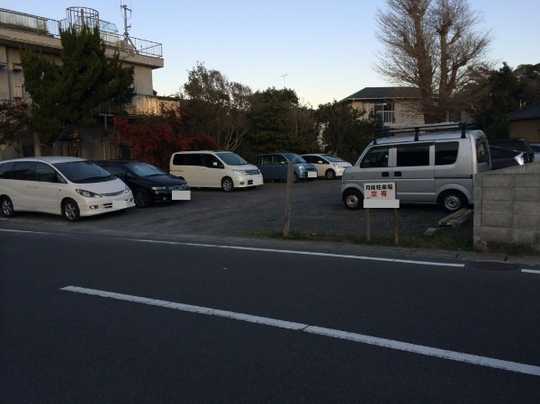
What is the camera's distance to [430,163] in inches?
455

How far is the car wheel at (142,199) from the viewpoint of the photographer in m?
15.3

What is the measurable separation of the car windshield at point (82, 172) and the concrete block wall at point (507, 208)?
9.85 meters

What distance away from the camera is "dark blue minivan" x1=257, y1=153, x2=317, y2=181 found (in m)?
23.4

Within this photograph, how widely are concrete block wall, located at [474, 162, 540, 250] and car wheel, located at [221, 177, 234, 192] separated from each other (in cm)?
1285

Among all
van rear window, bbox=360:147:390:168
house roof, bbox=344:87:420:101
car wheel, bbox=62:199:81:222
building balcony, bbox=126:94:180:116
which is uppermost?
house roof, bbox=344:87:420:101

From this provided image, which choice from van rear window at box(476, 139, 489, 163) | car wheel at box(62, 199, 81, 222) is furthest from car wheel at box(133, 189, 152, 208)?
van rear window at box(476, 139, 489, 163)

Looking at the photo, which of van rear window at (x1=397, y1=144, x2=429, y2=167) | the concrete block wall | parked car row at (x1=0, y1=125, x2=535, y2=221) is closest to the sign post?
the concrete block wall

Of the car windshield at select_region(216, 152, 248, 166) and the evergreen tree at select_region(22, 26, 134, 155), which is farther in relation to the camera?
the evergreen tree at select_region(22, 26, 134, 155)

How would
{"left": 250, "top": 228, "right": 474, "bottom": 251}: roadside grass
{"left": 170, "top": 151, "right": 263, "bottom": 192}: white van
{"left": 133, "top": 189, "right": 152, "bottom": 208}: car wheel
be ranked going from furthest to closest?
{"left": 170, "top": 151, "right": 263, "bottom": 192}: white van → {"left": 133, "top": 189, "right": 152, "bottom": 208}: car wheel → {"left": 250, "top": 228, "right": 474, "bottom": 251}: roadside grass

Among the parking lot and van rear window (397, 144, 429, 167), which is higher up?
van rear window (397, 144, 429, 167)

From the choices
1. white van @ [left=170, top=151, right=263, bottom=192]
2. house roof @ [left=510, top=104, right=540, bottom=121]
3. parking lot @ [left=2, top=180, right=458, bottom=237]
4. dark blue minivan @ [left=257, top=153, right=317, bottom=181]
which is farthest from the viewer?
house roof @ [left=510, top=104, right=540, bottom=121]

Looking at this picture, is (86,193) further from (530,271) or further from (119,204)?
(530,271)

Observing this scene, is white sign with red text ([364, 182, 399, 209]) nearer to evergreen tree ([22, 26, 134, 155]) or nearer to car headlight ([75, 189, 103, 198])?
car headlight ([75, 189, 103, 198])

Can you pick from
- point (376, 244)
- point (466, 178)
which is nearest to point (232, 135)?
point (466, 178)
